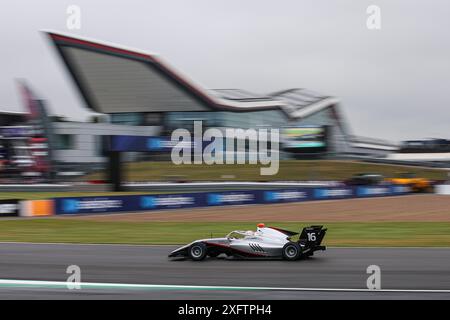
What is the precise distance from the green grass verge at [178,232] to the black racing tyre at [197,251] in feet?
14.1

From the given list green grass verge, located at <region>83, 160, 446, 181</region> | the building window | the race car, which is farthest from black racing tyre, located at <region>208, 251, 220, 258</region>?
the building window

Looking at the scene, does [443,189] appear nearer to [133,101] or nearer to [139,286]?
[139,286]

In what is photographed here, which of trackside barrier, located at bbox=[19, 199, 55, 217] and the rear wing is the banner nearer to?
trackside barrier, located at bbox=[19, 199, 55, 217]

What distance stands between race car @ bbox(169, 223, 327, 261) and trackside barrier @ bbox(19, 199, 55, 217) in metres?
14.0

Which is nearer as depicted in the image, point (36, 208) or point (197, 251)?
point (197, 251)

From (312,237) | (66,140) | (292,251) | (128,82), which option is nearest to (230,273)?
(292,251)

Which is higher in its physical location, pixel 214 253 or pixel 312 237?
pixel 312 237

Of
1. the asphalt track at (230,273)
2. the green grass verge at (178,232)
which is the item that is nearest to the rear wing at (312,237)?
the asphalt track at (230,273)

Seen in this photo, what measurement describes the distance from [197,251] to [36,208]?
46.9 ft

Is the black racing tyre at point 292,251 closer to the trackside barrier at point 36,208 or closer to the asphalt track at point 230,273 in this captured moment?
the asphalt track at point 230,273

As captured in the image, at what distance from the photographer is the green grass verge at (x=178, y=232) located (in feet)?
49.6

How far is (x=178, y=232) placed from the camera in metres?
18.0

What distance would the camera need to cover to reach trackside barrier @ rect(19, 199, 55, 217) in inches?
900

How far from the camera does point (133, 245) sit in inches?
553
